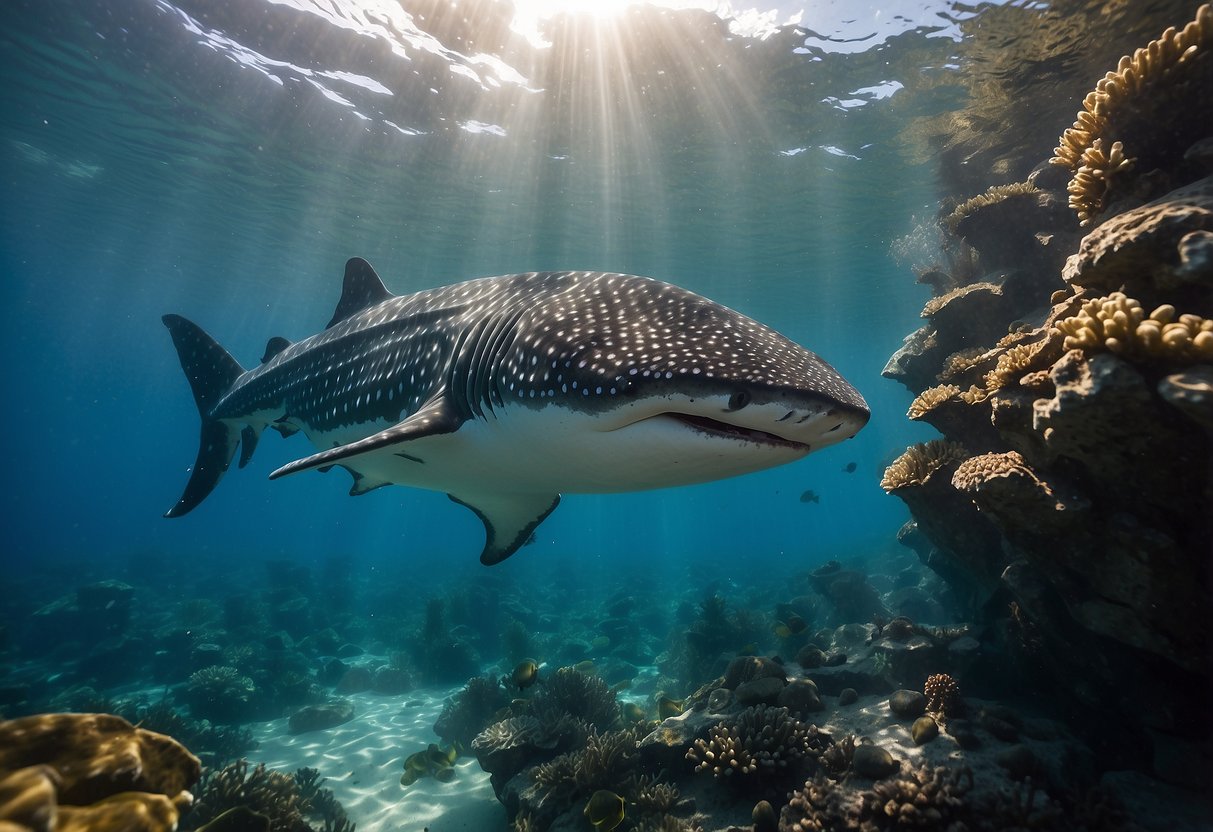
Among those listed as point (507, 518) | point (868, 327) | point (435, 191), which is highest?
point (868, 327)

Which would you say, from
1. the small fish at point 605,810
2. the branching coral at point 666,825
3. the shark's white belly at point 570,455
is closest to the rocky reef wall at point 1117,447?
the shark's white belly at point 570,455

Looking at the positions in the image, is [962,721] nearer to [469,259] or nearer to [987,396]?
[987,396]

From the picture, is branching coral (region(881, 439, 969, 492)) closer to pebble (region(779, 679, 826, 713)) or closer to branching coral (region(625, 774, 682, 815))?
pebble (region(779, 679, 826, 713))

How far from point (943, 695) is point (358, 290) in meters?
8.04

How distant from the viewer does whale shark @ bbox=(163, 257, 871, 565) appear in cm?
258

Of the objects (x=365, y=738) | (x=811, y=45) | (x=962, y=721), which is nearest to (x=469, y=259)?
(x=811, y=45)

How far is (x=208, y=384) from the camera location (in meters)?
7.70

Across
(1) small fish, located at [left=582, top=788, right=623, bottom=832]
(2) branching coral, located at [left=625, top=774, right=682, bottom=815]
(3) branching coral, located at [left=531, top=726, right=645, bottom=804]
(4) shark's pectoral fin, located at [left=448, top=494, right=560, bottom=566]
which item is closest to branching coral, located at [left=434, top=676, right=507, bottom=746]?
(3) branching coral, located at [left=531, top=726, right=645, bottom=804]

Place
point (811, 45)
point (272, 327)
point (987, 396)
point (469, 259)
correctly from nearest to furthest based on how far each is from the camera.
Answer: point (987, 396) < point (811, 45) < point (469, 259) < point (272, 327)

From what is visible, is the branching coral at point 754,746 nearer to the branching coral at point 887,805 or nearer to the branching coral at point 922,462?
the branching coral at point 887,805

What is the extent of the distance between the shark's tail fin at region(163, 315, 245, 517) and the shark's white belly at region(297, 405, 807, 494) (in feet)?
11.5

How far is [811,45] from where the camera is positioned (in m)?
12.8

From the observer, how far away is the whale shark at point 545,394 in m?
2.58

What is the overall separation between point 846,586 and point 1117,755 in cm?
1198
